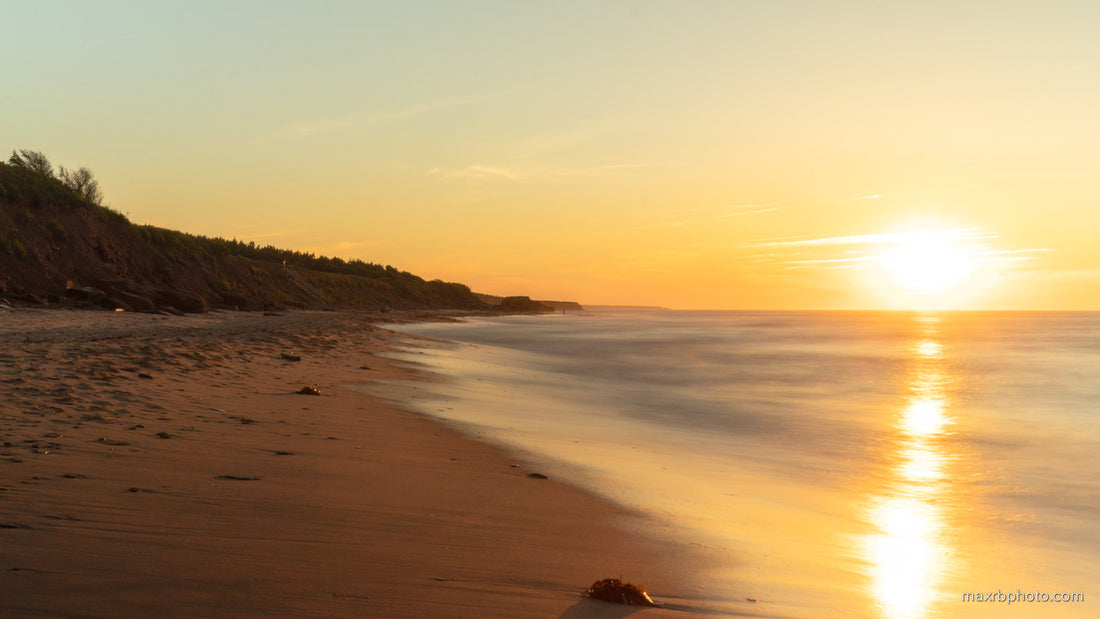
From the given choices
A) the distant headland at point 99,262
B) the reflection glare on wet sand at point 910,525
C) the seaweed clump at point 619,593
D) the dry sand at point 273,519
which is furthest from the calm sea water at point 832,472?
the distant headland at point 99,262

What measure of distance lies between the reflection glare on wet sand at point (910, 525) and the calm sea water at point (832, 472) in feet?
0.08

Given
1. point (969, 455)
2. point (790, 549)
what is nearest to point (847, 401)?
point (969, 455)

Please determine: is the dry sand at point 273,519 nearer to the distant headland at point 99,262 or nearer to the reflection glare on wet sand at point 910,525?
the reflection glare on wet sand at point 910,525

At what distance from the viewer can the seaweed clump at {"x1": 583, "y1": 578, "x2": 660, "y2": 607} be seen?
3572mm

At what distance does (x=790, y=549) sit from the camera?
504 cm

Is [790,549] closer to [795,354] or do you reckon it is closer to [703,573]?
[703,573]

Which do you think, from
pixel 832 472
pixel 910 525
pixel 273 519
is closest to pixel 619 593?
pixel 273 519

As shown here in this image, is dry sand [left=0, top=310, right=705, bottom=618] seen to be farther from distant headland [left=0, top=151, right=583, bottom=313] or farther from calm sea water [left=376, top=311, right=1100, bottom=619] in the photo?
distant headland [left=0, top=151, right=583, bottom=313]

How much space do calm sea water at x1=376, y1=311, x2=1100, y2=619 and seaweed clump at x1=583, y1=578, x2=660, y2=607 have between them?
434 millimetres

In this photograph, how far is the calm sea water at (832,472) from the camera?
4578 millimetres

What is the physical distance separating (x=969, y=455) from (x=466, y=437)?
316 inches

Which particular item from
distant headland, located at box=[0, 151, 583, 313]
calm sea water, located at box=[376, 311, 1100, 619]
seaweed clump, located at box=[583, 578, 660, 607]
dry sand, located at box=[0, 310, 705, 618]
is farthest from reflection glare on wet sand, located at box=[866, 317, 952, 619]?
distant headland, located at box=[0, 151, 583, 313]

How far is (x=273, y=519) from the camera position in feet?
14.4

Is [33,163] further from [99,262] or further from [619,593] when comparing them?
[619,593]
